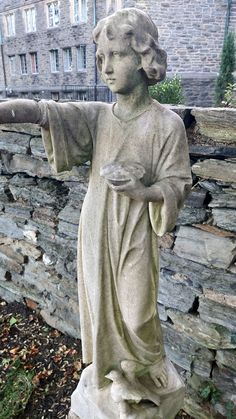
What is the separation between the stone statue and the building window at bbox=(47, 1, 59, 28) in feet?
68.5

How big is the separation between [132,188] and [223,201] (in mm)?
1533

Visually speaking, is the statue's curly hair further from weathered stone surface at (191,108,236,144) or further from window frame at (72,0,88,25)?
window frame at (72,0,88,25)

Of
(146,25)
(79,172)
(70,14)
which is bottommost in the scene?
(79,172)

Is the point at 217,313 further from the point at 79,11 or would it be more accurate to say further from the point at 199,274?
the point at 79,11

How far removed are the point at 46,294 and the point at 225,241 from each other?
8.40 ft

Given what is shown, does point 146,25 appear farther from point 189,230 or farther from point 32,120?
point 189,230

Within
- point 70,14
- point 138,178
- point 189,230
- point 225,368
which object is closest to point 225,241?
point 189,230

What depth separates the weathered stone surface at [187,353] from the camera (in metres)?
3.22

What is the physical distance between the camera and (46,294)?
4508mm

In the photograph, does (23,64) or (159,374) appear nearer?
(159,374)

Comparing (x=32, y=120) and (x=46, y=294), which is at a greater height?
(x=32, y=120)

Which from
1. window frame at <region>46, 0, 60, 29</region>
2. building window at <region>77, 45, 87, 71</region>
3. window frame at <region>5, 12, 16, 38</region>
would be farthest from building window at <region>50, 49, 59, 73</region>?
window frame at <region>5, 12, 16, 38</region>

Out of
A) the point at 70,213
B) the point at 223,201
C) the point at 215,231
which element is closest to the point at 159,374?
the point at 215,231

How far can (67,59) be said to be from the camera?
19500 mm
